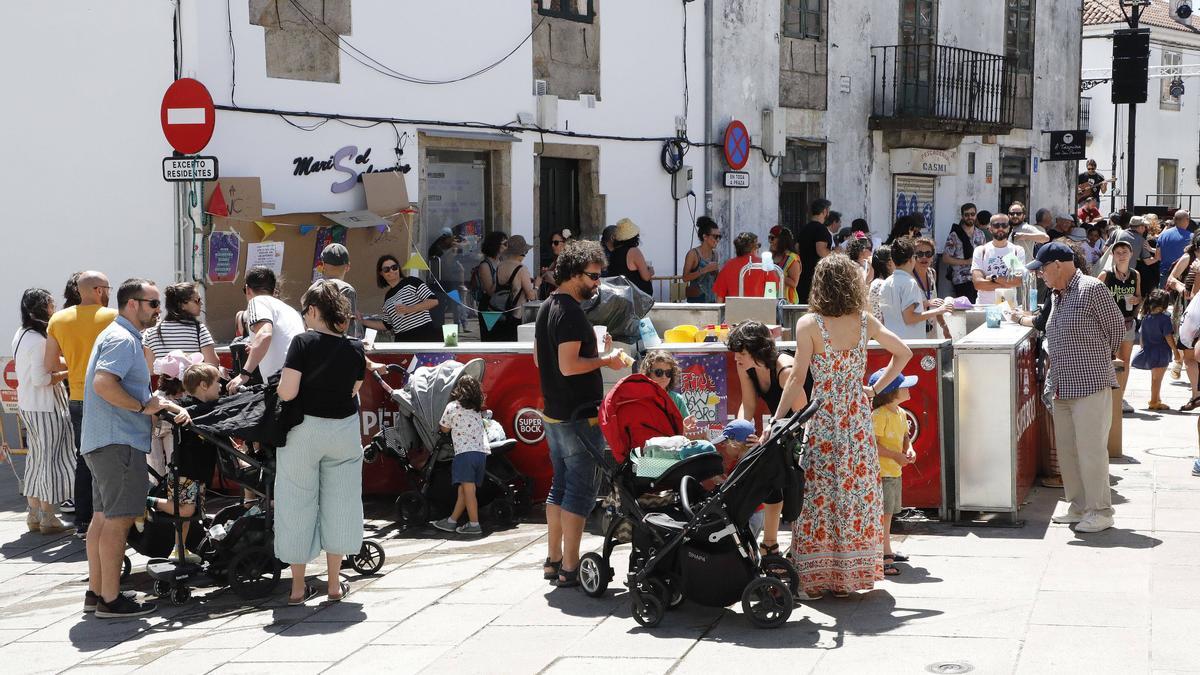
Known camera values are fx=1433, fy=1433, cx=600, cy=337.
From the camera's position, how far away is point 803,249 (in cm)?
1659

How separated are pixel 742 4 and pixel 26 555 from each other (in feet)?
42.5

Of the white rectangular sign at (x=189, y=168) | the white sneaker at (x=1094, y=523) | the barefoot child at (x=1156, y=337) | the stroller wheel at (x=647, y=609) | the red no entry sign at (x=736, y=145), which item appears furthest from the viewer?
the red no entry sign at (x=736, y=145)

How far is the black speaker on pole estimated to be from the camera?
25.8 m

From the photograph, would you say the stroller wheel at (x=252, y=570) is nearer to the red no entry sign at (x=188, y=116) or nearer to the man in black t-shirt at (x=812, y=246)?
the red no entry sign at (x=188, y=116)

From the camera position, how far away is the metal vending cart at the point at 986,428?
8.76 meters

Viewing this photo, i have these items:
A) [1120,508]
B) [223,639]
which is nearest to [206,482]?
[223,639]

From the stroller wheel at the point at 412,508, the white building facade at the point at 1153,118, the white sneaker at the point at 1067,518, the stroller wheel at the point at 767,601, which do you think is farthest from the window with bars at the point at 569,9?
the white building facade at the point at 1153,118

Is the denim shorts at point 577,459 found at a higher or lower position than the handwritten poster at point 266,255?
lower

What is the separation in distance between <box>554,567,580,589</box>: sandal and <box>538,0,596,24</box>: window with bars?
9.62m

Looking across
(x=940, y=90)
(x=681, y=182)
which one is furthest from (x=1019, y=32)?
(x=681, y=182)

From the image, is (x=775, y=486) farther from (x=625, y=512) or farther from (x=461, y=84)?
(x=461, y=84)

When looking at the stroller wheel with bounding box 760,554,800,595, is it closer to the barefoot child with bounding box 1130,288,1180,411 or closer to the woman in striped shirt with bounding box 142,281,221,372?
the woman in striped shirt with bounding box 142,281,221,372

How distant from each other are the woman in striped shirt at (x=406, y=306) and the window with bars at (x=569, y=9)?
5255mm

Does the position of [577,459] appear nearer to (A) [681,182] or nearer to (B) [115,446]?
(B) [115,446]
